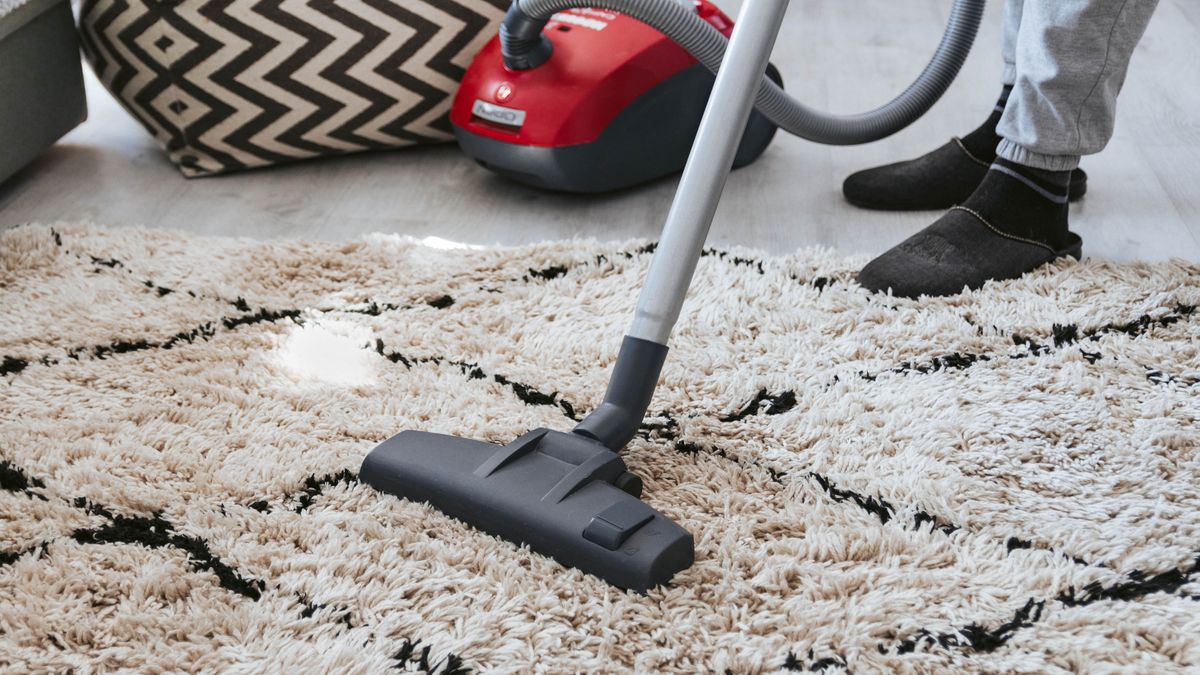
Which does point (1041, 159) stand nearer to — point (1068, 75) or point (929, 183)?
point (1068, 75)

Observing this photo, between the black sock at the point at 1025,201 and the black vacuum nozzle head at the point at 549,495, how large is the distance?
0.61 m

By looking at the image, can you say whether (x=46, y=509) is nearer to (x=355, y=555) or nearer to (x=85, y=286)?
(x=355, y=555)

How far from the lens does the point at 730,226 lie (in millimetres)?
1348

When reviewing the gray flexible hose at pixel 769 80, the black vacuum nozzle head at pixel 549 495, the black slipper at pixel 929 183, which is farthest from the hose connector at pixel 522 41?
the black vacuum nozzle head at pixel 549 495

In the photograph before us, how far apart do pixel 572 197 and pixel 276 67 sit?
0.43 m

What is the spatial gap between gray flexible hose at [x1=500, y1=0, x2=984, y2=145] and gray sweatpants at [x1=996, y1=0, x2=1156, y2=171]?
0.85ft

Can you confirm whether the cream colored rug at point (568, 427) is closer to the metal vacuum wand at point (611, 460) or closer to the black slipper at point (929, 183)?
the metal vacuum wand at point (611, 460)

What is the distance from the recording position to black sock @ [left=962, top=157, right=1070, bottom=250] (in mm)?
1163

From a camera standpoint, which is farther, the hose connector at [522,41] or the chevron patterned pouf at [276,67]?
the chevron patterned pouf at [276,67]

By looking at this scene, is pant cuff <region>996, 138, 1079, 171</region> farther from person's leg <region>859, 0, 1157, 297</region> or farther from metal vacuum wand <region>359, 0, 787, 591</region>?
metal vacuum wand <region>359, 0, 787, 591</region>

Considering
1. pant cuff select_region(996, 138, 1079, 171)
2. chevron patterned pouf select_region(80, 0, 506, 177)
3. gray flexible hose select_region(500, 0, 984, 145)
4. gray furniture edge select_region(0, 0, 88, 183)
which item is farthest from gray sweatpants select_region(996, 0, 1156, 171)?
gray furniture edge select_region(0, 0, 88, 183)

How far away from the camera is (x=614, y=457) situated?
0.75 metres

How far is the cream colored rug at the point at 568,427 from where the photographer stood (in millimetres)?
646

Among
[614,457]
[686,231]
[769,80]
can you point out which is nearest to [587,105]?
[769,80]
